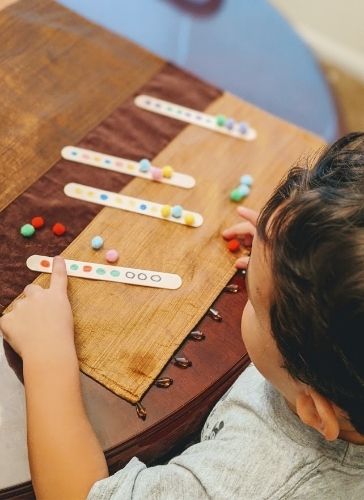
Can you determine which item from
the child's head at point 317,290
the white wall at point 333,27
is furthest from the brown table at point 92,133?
the white wall at point 333,27

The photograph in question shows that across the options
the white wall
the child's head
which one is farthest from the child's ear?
the white wall

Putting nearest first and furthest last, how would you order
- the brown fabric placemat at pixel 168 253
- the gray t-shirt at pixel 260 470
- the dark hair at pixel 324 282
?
the dark hair at pixel 324 282 < the gray t-shirt at pixel 260 470 < the brown fabric placemat at pixel 168 253

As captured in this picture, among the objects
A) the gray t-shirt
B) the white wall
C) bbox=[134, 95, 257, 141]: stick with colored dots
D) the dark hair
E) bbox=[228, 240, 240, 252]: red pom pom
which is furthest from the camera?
the white wall

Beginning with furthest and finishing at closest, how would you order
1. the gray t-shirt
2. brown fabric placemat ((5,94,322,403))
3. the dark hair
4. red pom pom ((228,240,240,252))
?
1. red pom pom ((228,240,240,252))
2. brown fabric placemat ((5,94,322,403))
3. the gray t-shirt
4. the dark hair

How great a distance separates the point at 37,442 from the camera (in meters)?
0.63

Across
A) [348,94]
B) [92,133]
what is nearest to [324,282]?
[92,133]

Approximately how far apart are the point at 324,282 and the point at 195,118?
1.99ft

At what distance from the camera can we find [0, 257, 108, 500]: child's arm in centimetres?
63

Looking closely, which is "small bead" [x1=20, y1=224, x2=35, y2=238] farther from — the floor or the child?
the floor

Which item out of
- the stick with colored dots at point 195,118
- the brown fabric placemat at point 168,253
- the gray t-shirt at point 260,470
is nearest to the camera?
the gray t-shirt at point 260,470

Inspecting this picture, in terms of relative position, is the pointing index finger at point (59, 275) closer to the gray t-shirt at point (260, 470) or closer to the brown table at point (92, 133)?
the brown table at point (92, 133)

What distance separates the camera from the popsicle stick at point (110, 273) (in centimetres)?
78

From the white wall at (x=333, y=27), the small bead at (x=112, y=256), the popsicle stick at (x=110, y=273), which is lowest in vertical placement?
the white wall at (x=333, y=27)

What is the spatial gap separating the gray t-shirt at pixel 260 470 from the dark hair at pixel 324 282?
7 centimetres
